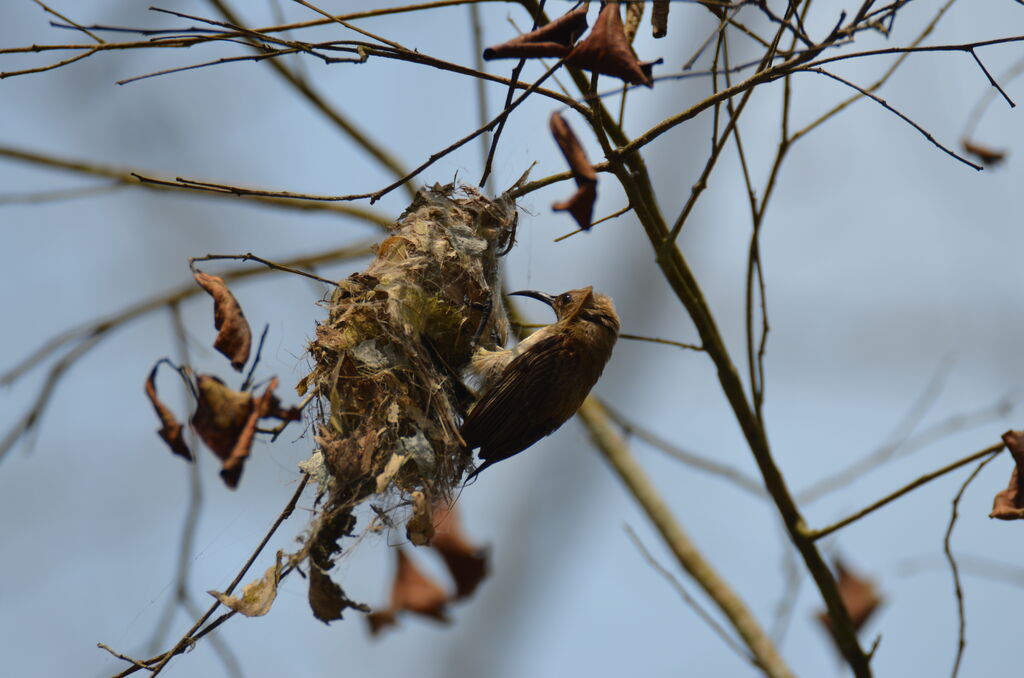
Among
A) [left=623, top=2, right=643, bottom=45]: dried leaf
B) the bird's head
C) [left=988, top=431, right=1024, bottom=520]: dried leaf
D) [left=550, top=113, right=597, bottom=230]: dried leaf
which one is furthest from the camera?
the bird's head

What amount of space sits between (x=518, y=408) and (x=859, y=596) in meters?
2.74

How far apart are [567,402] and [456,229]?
33.6 inches

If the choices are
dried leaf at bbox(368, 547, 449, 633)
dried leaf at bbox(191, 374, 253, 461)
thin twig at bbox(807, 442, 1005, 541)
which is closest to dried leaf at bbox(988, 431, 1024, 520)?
thin twig at bbox(807, 442, 1005, 541)

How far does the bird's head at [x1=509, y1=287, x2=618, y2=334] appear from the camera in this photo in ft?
14.2

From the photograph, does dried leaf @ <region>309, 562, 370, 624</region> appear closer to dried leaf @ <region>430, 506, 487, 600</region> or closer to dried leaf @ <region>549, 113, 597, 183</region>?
dried leaf @ <region>549, 113, 597, 183</region>

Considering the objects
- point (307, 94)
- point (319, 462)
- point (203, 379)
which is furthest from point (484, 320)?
point (307, 94)

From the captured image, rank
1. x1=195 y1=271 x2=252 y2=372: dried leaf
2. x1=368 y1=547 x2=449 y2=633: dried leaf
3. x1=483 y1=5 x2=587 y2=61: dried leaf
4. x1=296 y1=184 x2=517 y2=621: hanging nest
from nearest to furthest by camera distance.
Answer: x1=483 y1=5 x2=587 y2=61: dried leaf < x1=195 y1=271 x2=252 y2=372: dried leaf < x1=296 y1=184 x2=517 y2=621: hanging nest < x1=368 y1=547 x2=449 y2=633: dried leaf

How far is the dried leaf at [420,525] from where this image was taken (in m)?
3.07

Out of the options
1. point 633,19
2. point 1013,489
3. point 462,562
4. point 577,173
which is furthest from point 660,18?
point 462,562

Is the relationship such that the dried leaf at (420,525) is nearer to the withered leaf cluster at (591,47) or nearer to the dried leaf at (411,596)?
the withered leaf cluster at (591,47)

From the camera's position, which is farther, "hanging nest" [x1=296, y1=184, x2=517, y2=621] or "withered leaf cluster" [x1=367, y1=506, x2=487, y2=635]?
"withered leaf cluster" [x1=367, y1=506, x2=487, y2=635]

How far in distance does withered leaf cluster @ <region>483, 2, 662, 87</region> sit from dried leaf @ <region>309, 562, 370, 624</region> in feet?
5.78

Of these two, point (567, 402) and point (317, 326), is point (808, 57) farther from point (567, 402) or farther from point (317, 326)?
point (317, 326)

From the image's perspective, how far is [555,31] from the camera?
2514 mm
